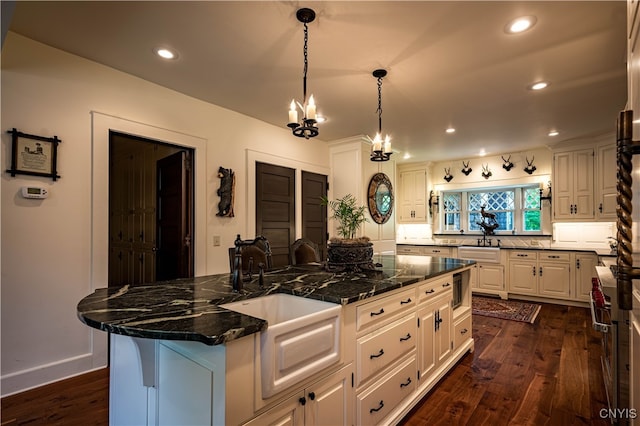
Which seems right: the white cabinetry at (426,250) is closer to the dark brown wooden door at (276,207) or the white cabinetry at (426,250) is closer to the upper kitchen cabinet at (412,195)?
the upper kitchen cabinet at (412,195)

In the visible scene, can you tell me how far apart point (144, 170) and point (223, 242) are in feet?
5.34

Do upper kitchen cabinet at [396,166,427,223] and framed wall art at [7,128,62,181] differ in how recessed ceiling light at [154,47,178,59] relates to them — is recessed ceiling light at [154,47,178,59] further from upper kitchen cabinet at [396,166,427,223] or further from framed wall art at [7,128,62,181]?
upper kitchen cabinet at [396,166,427,223]

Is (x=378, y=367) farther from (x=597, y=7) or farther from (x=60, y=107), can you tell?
(x=60, y=107)

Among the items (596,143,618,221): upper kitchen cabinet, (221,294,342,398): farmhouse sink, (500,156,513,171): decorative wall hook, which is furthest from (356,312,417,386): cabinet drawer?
(500,156,513,171): decorative wall hook

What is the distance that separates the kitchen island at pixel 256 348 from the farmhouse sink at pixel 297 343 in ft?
0.04

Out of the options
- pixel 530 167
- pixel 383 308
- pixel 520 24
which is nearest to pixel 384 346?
pixel 383 308

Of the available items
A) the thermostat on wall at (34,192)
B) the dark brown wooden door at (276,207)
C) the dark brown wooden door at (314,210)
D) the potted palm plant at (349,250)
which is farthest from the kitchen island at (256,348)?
the dark brown wooden door at (314,210)

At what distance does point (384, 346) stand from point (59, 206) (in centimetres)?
265

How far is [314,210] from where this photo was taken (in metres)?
4.89

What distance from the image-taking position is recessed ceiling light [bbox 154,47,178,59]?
2.43m

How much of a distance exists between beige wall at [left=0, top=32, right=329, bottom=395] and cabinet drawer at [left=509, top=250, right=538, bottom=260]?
544 centimetres

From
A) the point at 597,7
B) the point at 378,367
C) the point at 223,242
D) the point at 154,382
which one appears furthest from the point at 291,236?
the point at 597,7

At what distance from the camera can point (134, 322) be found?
1175mm

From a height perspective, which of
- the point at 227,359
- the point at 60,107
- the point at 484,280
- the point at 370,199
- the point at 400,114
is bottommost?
the point at 484,280
